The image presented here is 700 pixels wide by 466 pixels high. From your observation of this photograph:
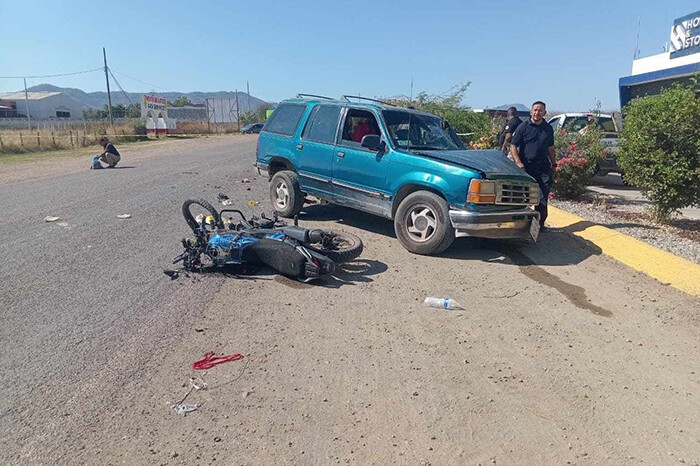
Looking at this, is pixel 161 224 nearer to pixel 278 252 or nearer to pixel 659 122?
pixel 278 252

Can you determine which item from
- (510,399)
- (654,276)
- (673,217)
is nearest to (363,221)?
(654,276)

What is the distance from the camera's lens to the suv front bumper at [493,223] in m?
6.19

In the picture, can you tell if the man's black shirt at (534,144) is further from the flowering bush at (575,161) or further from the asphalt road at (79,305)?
the asphalt road at (79,305)

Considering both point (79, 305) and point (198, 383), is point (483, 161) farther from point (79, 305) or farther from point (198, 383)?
point (79, 305)

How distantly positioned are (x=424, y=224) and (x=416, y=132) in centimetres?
161

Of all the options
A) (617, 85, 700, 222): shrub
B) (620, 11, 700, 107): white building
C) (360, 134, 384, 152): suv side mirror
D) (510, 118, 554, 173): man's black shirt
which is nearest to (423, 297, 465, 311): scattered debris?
(360, 134, 384, 152): suv side mirror

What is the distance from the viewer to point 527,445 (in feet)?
9.43

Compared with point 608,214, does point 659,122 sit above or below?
above

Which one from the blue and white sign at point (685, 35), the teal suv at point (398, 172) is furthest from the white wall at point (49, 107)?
the teal suv at point (398, 172)

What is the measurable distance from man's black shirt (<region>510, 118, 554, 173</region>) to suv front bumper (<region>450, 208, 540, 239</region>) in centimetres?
132

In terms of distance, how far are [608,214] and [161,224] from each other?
25.3 ft

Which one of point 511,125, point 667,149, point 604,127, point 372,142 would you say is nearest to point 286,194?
point 372,142

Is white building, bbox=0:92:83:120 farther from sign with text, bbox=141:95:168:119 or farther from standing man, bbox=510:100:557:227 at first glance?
standing man, bbox=510:100:557:227

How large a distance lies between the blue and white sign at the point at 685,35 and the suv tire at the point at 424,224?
1544 centimetres
